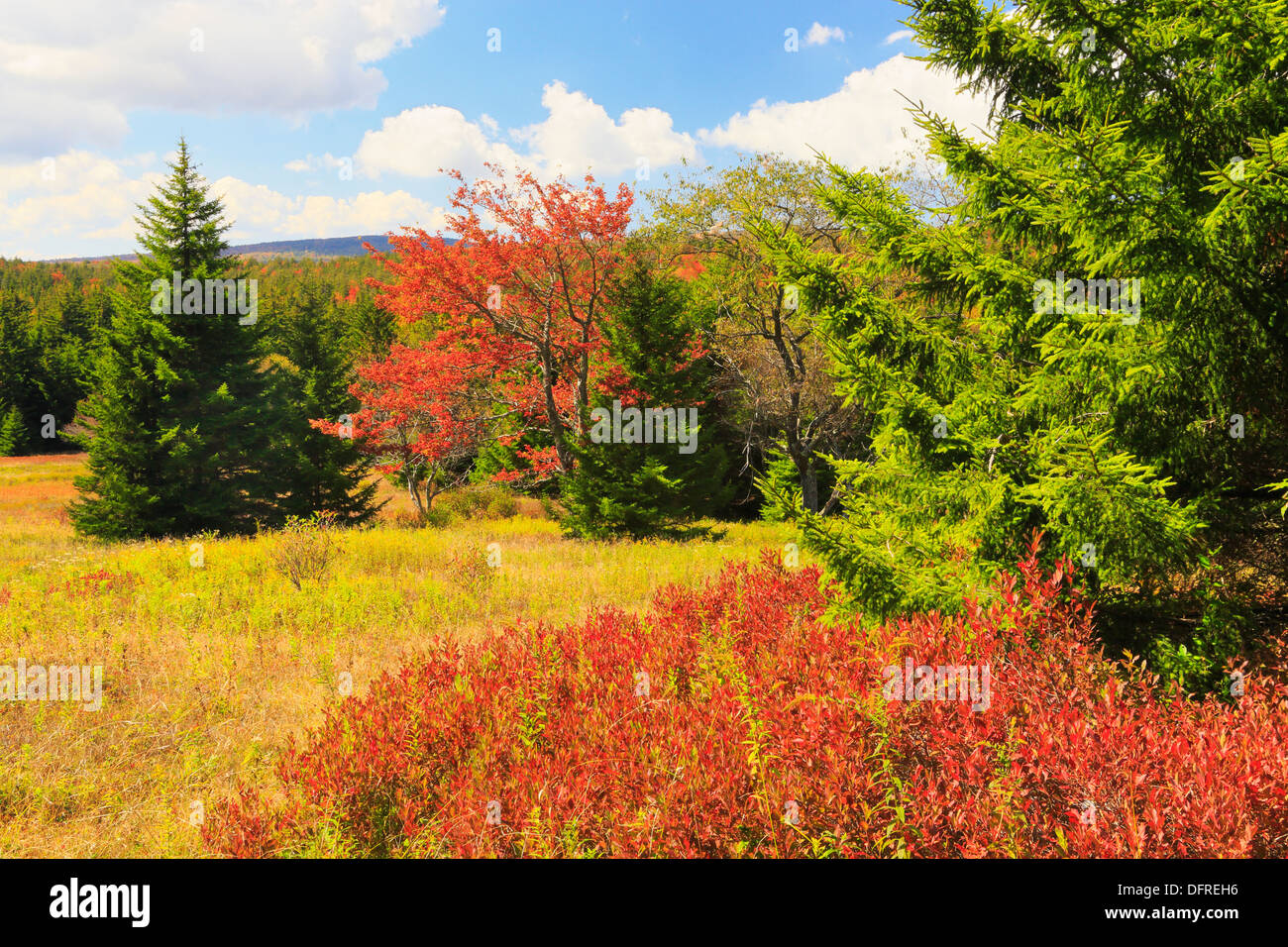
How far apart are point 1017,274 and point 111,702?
26.0 ft

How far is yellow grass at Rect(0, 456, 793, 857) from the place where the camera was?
4.17m

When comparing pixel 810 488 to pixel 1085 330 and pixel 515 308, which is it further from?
pixel 1085 330

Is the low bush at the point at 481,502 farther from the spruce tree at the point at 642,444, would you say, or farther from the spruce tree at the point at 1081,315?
the spruce tree at the point at 1081,315

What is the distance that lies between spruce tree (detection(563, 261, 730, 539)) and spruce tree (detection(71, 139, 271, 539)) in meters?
12.7

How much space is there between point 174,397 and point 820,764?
24661mm

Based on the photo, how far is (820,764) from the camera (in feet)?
9.52

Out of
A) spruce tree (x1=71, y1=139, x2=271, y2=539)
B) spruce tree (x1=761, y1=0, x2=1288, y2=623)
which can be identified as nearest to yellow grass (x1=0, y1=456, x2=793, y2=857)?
spruce tree (x1=761, y1=0, x2=1288, y2=623)

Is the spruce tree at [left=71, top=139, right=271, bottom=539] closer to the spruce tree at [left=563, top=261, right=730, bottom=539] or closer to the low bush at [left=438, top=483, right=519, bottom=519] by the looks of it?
the low bush at [left=438, top=483, right=519, bottom=519]

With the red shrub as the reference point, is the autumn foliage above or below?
above

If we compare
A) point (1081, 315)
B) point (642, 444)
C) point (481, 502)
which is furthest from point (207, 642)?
point (481, 502)

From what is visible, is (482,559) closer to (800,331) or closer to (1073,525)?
(1073,525)

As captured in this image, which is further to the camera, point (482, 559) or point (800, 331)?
point (800, 331)
